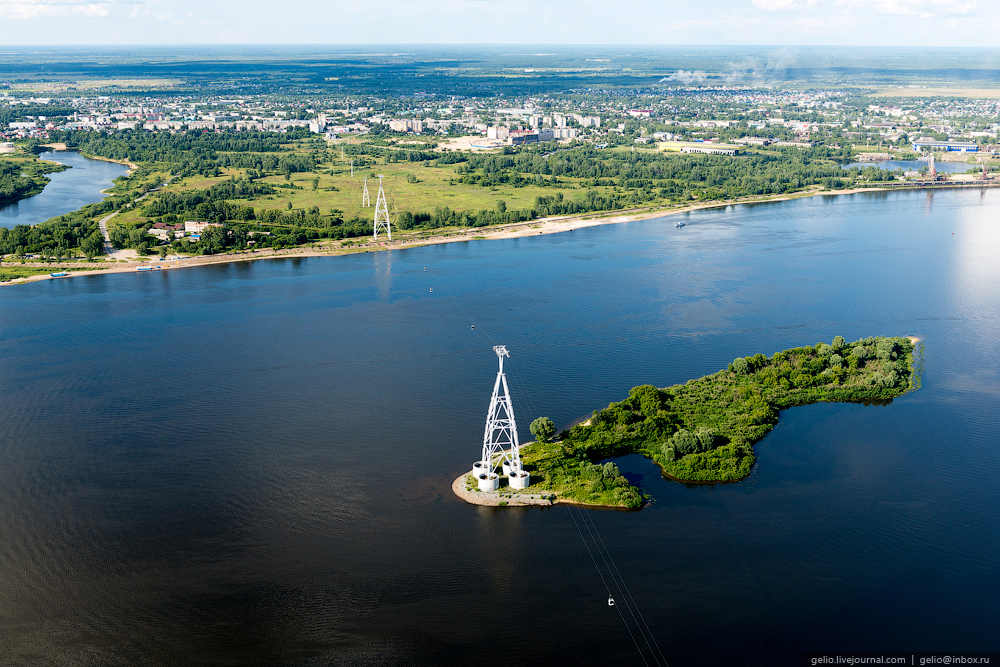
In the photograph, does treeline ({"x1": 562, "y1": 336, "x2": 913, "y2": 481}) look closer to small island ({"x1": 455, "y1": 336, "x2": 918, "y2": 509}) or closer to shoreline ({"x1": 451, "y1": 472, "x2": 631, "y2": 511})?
small island ({"x1": 455, "y1": 336, "x2": 918, "y2": 509})

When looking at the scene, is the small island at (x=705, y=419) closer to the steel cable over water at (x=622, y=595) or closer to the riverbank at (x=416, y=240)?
the steel cable over water at (x=622, y=595)

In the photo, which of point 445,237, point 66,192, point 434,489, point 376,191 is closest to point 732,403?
point 434,489

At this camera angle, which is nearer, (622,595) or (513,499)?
(622,595)

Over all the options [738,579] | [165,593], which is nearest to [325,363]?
[165,593]

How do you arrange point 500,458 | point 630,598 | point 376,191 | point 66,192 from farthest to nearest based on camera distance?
point 66,192
point 376,191
point 500,458
point 630,598

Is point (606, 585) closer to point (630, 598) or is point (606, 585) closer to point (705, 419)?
point (630, 598)

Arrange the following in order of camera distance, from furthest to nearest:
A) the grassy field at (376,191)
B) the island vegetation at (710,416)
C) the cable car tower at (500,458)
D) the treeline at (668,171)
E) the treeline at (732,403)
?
the treeline at (668,171) → the grassy field at (376,191) → the treeline at (732,403) → the island vegetation at (710,416) → the cable car tower at (500,458)

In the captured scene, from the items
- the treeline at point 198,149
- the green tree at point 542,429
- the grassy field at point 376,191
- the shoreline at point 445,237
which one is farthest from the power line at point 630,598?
the treeline at point 198,149
